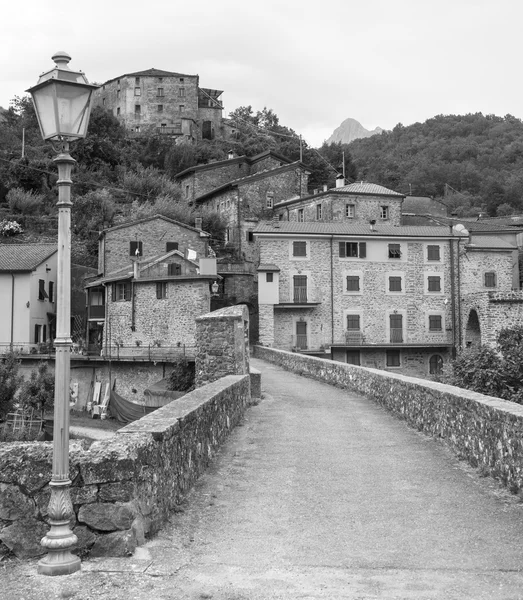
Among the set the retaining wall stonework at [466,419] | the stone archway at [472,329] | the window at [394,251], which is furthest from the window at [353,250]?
the retaining wall stonework at [466,419]

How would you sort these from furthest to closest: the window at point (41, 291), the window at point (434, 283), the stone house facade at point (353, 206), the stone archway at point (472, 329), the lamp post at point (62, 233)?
the stone house facade at point (353, 206), the window at point (434, 283), the stone archway at point (472, 329), the window at point (41, 291), the lamp post at point (62, 233)

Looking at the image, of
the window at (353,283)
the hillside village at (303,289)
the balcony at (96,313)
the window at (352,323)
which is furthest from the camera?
the window at (353,283)

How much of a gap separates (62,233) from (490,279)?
50.7 meters

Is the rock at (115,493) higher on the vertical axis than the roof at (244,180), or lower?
lower

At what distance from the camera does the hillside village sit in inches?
1658

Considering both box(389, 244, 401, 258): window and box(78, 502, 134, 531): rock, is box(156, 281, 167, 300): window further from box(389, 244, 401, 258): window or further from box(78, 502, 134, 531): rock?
box(78, 502, 134, 531): rock

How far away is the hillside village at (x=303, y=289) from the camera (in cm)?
4212

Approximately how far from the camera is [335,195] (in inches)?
2319

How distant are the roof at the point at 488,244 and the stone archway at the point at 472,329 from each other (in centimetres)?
521

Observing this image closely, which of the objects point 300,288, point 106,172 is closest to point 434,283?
point 300,288

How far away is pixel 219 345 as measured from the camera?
648 inches

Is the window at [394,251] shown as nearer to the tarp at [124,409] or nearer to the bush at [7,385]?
A: the tarp at [124,409]

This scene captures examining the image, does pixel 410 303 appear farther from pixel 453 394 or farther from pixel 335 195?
pixel 453 394

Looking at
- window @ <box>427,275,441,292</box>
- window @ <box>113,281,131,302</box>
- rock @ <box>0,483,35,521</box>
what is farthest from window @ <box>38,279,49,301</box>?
rock @ <box>0,483,35,521</box>
